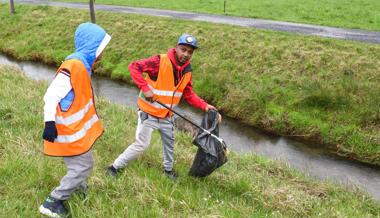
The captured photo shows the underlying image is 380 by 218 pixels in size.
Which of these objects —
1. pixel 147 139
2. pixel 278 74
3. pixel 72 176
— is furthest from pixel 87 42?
pixel 278 74

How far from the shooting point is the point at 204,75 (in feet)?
47.0

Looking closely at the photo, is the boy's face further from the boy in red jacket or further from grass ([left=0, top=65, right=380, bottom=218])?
grass ([left=0, top=65, right=380, bottom=218])

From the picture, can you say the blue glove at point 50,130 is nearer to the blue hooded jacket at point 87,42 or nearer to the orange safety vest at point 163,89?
the blue hooded jacket at point 87,42

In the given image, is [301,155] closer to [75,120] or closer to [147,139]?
[147,139]

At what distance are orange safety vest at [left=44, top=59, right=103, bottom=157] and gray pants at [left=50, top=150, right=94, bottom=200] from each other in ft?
0.43

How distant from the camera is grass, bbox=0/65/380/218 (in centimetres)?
502

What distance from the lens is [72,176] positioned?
474 cm

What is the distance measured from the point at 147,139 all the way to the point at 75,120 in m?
1.51

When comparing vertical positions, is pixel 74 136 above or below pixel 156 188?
above

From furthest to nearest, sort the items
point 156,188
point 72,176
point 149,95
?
point 149,95 → point 156,188 → point 72,176

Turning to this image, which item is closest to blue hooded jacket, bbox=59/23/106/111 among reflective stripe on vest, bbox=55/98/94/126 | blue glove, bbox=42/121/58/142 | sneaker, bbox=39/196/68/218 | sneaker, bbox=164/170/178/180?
reflective stripe on vest, bbox=55/98/94/126

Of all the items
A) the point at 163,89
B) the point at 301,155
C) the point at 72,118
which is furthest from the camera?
the point at 301,155

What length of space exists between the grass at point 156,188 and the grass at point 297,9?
13.3 meters

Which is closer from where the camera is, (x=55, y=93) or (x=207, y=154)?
(x=55, y=93)
